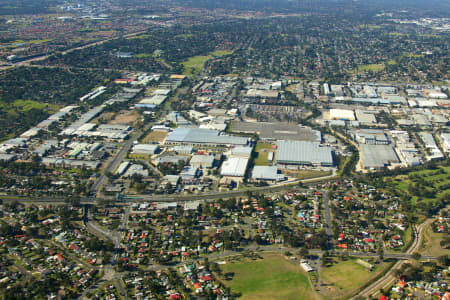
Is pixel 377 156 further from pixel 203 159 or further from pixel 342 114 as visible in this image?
pixel 203 159

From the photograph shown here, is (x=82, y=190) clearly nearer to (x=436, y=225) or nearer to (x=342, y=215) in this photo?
(x=342, y=215)

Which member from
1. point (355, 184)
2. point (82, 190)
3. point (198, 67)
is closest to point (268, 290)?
point (355, 184)

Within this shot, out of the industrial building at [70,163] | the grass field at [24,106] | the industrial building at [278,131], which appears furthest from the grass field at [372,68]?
the industrial building at [70,163]

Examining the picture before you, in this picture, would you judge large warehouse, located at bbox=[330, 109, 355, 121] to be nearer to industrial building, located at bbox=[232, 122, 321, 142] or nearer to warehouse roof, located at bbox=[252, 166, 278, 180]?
industrial building, located at bbox=[232, 122, 321, 142]

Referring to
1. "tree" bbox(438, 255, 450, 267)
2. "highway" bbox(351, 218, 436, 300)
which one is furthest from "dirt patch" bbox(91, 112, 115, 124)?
"tree" bbox(438, 255, 450, 267)

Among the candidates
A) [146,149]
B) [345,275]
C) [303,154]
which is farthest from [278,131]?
[345,275]

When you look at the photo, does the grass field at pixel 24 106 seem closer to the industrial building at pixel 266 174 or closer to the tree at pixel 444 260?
the industrial building at pixel 266 174
